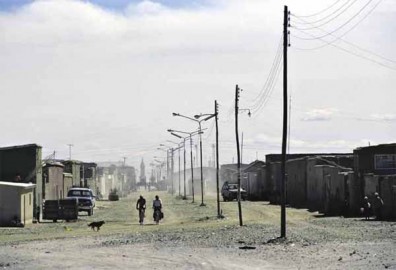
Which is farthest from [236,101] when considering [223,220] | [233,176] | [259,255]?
[233,176]

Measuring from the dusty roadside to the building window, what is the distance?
39.7ft

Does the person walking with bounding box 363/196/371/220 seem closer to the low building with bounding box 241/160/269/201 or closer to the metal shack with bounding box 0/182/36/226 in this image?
the metal shack with bounding box 0/182/36/226

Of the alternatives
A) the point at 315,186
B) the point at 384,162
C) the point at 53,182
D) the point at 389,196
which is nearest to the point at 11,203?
the point at 389,196

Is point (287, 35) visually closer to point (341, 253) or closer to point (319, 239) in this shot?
point (319, 239)

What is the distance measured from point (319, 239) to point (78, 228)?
18.8 m

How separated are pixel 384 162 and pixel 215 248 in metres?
28.6

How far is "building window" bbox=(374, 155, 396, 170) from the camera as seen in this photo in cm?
5378

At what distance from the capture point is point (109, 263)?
2378cm

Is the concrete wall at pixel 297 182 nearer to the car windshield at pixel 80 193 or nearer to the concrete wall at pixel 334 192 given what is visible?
the concrete wall at pixel 334 192

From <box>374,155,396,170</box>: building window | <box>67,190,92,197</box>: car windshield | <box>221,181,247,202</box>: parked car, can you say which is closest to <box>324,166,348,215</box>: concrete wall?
<box>374,155,396,170</box>: building window

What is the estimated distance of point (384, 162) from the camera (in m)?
54.3

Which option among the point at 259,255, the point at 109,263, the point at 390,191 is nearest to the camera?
the point at 109,263

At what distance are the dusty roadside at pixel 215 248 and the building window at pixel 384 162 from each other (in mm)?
12086

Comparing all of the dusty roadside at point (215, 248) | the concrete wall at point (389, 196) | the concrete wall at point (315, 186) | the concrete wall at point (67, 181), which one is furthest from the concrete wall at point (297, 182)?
the dusty roadside at point (215, 248)
